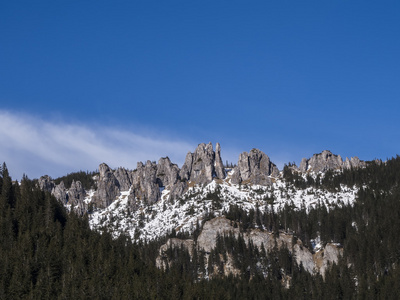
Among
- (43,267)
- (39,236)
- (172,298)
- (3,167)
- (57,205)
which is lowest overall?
(172,298)

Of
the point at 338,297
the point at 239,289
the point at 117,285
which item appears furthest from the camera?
the point at 239,289

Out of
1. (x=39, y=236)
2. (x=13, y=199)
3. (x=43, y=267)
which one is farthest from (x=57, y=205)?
(x=43, y=267)

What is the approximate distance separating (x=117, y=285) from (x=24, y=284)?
23.6 m

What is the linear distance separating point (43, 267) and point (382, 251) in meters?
128

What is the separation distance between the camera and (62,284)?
124500mm

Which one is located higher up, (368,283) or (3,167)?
(3,167)

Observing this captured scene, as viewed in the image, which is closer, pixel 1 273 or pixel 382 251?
pixel 1 273

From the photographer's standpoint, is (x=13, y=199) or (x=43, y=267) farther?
(x=13, y=199)

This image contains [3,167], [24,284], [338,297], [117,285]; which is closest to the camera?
[24,284]

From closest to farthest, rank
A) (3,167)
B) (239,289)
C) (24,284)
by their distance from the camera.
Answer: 1. (24,284)
2. (239,289)
3. (3,167)

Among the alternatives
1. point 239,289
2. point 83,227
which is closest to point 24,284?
point 83,227

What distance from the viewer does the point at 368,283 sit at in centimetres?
16688

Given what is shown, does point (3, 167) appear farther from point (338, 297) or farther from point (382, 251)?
point (382, 251)

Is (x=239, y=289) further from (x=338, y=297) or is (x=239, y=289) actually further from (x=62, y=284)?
(x=62, y=284)
